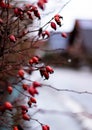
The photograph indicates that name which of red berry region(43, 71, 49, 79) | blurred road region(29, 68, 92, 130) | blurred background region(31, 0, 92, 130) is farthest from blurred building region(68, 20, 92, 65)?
red berry region(43, 71, 49, 79)

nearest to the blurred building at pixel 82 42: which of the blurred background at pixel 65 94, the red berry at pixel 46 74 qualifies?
the blurred background at pixel 65 94

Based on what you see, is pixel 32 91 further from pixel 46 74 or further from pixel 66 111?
pixel 66 111

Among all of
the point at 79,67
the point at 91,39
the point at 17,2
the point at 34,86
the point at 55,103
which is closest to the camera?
the point at 34,86

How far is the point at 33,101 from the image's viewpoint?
289 centimetres

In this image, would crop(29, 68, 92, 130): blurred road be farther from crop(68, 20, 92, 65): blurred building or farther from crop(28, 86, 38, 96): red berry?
crop(68, 20, 92, 65): blurred building

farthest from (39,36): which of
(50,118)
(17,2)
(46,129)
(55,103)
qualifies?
(55,103)

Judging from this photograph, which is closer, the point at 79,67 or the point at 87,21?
the point at 79,67

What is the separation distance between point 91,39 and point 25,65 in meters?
29.4

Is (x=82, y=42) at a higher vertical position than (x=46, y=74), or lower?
lower

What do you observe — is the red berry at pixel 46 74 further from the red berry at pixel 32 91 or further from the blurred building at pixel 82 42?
the blurred building at pixel 82 42

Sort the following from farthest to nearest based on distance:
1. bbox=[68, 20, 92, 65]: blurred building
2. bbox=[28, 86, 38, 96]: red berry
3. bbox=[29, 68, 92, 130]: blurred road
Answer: bbox=[68, 20, 92, 65]: blurred building
bbox=[29, 68, 92, 130]: blurred road
bbox=[28, 86, 38, 96]: red berry

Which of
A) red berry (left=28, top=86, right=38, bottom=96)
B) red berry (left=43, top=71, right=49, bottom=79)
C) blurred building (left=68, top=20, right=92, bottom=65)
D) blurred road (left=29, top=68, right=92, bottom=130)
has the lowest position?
blurred building (left=68, top=20, right=92, bottom=65)

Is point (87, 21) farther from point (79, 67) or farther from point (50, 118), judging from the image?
point (50, 118)

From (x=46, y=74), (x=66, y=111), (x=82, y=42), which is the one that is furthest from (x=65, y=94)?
(x=82, y=42)
